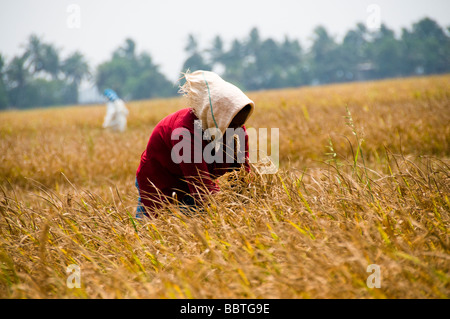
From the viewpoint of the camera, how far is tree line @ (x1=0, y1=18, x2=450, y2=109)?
5669 cm

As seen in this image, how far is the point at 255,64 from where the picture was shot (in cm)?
6231

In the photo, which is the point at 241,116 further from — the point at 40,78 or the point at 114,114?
the point at 40,78

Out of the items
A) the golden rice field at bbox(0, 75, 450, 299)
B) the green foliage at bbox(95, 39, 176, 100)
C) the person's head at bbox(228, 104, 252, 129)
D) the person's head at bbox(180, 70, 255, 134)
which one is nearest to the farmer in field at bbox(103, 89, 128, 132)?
the golden rice field at bbox(0, 75, 450, 299)

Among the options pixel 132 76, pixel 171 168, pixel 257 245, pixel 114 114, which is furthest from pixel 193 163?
pixel 132 76

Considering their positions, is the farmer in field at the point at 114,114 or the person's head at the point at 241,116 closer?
the person's head at the point at 241,116

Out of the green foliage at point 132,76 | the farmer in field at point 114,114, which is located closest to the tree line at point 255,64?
the green foliage at point 132,76

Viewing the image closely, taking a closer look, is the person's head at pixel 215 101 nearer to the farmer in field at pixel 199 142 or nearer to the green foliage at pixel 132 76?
the farmer in field at pixel 199 142

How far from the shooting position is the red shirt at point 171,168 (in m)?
2.02

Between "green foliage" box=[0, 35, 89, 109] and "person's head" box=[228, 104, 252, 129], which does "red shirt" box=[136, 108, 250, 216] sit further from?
"green foliage" box=[0, 35, 89, 109]

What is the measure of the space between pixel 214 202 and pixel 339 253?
0.82 m

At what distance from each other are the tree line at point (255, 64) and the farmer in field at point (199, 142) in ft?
182

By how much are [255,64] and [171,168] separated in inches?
2487
